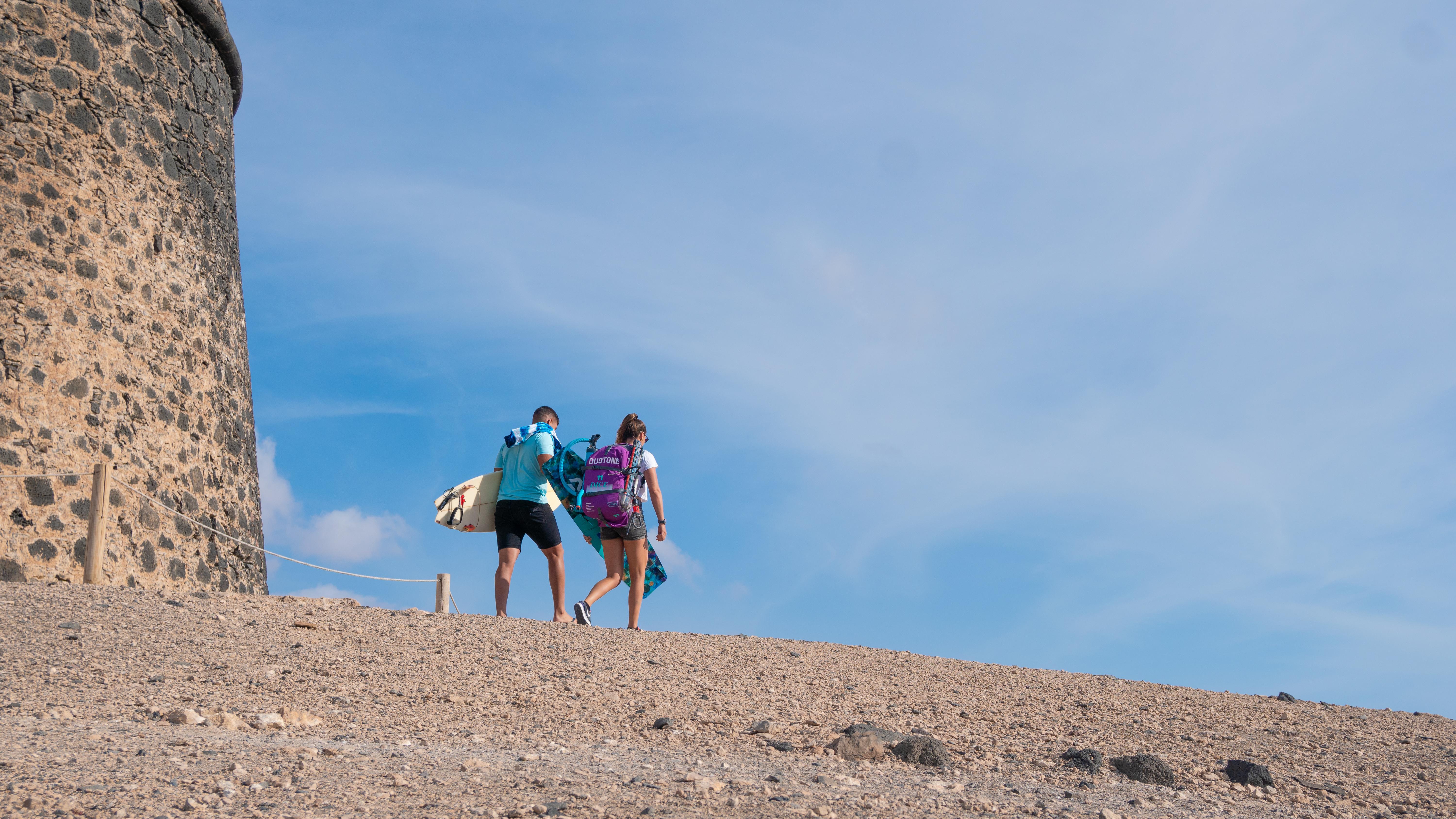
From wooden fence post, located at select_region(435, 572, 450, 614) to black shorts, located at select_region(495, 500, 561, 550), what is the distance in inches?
63.7

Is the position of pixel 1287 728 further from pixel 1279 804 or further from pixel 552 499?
pixel 552 499

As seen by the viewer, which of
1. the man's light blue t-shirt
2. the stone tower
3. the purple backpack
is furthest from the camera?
the stone tower

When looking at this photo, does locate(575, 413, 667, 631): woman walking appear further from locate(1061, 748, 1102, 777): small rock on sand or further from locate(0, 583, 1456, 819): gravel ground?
locate(1061, 748, 1102, 777): small rock on sand

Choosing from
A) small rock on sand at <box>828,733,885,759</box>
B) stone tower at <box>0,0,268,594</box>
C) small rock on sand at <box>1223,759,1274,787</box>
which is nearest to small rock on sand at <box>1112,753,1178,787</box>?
small rock on sand at <box>1223,759,1274,787</box>

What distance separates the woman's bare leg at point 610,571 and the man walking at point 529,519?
1.17 ft

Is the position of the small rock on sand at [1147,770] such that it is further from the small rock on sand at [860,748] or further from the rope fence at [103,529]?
the rope fence at [103,529]

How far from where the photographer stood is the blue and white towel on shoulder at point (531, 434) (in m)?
8.59

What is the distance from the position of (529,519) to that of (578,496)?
19.6 inches

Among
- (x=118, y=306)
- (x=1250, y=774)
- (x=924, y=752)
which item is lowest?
(x=1250, y=774)

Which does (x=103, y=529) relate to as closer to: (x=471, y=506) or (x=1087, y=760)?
(x=471, y=506)

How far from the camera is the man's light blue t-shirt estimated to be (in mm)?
8445

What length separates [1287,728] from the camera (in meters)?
6.36

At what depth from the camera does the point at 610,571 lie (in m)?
8.38

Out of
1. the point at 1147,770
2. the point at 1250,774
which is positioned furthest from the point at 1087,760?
the point at 1250,774
